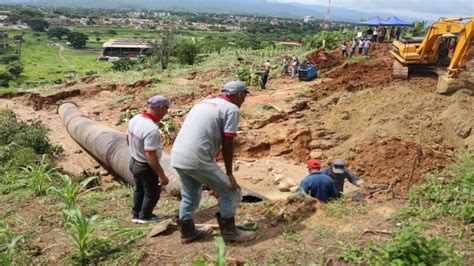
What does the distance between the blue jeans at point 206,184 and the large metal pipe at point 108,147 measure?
2377 mm

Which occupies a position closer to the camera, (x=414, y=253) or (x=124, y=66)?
(x=414, y=253)

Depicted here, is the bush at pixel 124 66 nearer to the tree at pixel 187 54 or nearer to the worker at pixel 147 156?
the tree at pixel 187 54

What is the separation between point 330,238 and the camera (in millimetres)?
4547

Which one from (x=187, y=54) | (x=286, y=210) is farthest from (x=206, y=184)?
(x=187, y=54)

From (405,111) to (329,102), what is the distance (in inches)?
99.7

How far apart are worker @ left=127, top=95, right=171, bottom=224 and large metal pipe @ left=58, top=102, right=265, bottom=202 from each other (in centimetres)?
157

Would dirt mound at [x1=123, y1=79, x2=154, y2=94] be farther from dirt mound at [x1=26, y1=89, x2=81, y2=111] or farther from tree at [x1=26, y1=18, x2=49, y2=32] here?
tree at [x1=26, y1=18, x2=49, y2=32]

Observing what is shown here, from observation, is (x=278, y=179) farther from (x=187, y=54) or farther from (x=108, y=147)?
(x=187, y=54)

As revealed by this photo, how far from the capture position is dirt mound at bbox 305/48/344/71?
60.7 feet

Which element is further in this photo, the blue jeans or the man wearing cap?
the man wearing cap

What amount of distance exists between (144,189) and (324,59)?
1506 cm

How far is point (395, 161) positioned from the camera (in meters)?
9.39

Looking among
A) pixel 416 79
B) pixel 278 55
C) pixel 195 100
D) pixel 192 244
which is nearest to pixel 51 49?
pixel 278 55

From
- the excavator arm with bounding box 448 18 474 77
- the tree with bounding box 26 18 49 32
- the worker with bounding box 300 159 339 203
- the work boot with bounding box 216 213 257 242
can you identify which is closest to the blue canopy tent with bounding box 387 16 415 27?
the excavator arm with bounding box 448 18 474 77
